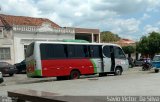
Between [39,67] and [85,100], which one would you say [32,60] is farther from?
[85,100]

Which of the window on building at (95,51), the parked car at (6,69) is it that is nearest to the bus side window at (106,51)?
the window on building at (95,51)

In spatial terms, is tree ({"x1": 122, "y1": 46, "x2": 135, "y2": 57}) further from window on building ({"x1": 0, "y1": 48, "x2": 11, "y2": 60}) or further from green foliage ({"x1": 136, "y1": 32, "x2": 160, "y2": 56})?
window on building ({"x1": 0, "y1": 48, "x2": 11, "y2": 60})

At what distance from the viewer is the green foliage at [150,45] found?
6925 cm

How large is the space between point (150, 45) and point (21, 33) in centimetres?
3108

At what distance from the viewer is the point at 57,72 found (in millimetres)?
25453

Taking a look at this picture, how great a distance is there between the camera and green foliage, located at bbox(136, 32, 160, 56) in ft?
227

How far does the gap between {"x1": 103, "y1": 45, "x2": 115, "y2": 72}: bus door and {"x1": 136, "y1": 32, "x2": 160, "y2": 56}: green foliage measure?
4089 centimetres

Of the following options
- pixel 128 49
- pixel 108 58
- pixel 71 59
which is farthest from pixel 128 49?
pixel 71 59

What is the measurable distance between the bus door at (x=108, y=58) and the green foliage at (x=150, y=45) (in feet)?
134

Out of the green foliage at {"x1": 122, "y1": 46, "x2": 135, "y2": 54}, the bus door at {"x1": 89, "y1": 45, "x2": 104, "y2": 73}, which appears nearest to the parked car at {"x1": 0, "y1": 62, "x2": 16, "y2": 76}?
the bus door at {"x1": 89, "y1": 45, "x2": 104, "y2": 73}

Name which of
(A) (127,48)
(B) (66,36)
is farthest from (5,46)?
(A) (127,48)

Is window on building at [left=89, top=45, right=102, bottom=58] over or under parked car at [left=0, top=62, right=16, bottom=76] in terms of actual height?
over

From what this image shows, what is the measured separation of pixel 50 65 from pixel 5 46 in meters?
20.5

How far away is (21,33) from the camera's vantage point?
45.8m
